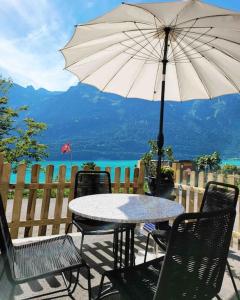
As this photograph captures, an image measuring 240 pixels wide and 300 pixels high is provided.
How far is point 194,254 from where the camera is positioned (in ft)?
4.75

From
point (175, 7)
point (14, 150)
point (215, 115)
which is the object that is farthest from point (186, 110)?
point (175, 7)

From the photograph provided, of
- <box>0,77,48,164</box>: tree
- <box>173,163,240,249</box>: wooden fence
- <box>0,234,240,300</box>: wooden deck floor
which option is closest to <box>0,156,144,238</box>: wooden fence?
<box>0,234,240,300</box>: wooden deck floor

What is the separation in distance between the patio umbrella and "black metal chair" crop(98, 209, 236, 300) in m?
1.97

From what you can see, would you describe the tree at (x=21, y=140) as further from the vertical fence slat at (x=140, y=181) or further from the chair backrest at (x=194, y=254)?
the chair backrest at (x=194, y=254)

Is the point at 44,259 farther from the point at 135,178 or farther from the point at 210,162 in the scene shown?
the point at 210,162

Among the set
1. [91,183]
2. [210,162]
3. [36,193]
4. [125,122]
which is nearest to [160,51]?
[91,183]

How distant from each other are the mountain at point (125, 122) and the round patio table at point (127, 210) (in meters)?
109

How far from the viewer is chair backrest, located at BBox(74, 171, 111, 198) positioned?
12.5 feet

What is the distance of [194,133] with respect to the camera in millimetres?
139250

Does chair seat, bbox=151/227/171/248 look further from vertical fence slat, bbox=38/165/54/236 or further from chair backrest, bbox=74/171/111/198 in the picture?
vertical fence slat, bbox=38/165/54/236

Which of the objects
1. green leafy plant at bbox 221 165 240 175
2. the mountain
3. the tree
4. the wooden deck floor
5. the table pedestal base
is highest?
the mountain

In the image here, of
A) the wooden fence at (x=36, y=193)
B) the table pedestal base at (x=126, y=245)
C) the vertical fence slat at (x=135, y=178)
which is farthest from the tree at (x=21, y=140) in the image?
the table pedestal base at (x=126, y=245)

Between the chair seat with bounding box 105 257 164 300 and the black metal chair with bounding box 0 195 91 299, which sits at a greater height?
the chair seat with bounding box 105 257 164 300

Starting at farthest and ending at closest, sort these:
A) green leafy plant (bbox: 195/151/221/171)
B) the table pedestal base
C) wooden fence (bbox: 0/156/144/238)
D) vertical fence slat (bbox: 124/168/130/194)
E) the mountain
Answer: the mountain → green leafy plant (bbox: 195/151/221/171) → vertical fence slat (bbox: 124/168/130/194) → wooden fence (bbox: 0/156/144/238) → the table pedestal base
